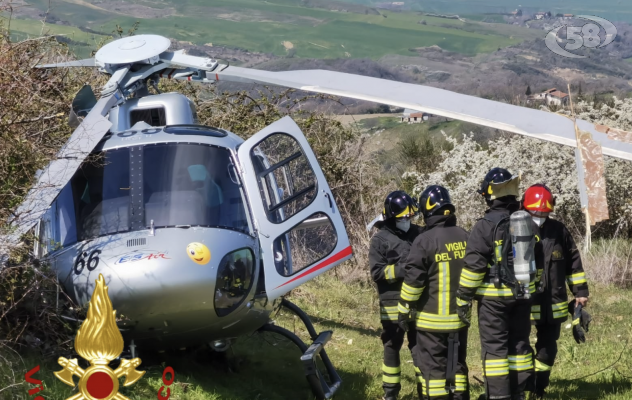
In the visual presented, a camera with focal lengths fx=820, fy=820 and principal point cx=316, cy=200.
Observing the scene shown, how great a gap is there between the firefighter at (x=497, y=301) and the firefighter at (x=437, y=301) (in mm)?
159

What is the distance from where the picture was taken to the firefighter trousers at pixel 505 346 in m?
6.69

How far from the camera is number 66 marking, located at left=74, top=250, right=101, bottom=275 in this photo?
6.10m

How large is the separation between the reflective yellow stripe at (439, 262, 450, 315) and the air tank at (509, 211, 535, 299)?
56 centimetres

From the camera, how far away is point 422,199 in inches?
275

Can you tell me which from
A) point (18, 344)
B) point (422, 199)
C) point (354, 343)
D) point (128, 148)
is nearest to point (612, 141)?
point (422, 199)

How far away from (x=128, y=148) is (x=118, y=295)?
1.49 metres

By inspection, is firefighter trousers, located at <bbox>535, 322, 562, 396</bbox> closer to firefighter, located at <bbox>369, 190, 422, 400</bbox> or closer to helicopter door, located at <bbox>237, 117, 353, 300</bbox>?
firefighter, located at <bbox>369, 190, 422, 400</bbox>

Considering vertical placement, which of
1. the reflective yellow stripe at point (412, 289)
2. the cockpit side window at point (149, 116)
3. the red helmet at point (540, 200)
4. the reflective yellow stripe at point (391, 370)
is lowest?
the reflective yellow stripe at point (391, 370)

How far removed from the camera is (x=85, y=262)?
20.3 ft

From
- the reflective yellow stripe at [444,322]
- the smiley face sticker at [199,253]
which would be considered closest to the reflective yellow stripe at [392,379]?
the reflective yellow stripe at [444,322]

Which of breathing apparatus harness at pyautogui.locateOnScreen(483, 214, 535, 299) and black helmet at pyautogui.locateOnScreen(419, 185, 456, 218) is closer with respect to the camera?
breathing apparatus harness at pyautogui.locateOnScreen(483, 214, 535, 299)

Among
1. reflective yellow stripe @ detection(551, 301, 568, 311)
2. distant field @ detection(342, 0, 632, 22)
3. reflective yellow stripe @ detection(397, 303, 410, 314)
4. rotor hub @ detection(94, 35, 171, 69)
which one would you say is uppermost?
rotor hub @ detection(94, 35, 171, 69)

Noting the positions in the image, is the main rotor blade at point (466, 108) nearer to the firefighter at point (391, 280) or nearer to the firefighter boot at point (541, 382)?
the firefighter at point (391, 280)

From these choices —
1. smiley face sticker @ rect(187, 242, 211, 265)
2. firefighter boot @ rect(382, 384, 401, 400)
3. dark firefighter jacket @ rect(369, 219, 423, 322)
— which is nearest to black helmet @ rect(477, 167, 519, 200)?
dark firefighter jacket @ rect(369, 219, 423, 322)
